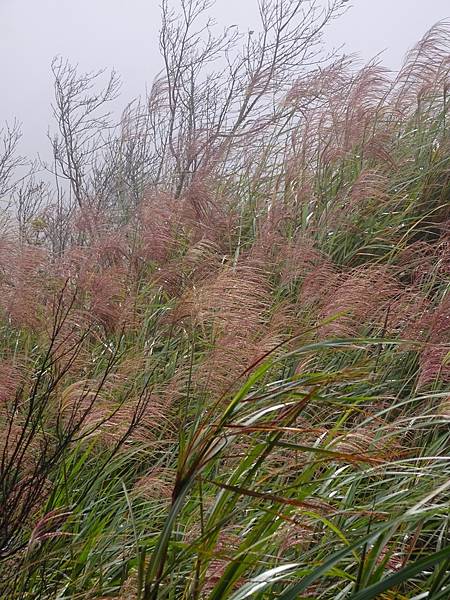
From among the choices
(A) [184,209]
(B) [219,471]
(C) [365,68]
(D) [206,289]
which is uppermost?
(C) [365,68]

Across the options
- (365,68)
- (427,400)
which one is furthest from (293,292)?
(365,68)

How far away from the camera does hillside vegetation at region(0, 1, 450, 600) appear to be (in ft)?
5.72

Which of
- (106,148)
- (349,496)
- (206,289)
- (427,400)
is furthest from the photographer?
(106,148)

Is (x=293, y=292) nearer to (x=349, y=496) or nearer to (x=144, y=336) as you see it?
(x=144, y=336)

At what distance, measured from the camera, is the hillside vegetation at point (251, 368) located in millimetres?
1743

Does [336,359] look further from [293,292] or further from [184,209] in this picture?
[184,209]

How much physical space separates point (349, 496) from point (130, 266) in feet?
6.85

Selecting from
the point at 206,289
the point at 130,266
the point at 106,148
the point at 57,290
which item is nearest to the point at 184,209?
the point at 130,266

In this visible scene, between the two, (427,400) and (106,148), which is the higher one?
(106,148)

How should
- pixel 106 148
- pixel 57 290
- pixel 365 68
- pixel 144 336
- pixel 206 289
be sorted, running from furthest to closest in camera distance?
pixel 106 148, pixel 365 68, pixel 57 290, pixel 144 336, pixel 206 289

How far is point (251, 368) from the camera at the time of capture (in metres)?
1.55

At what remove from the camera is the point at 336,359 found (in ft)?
9.93

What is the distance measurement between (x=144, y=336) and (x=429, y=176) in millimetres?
1742

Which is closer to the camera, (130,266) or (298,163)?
(130,266)
